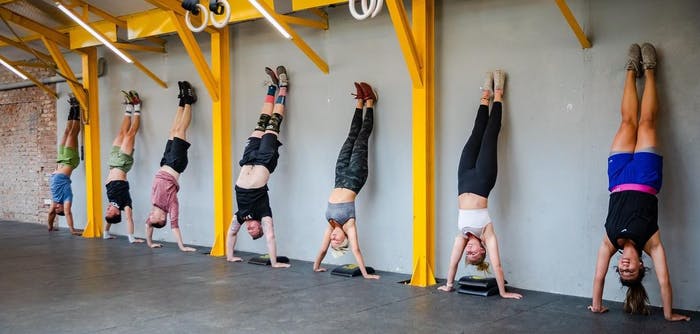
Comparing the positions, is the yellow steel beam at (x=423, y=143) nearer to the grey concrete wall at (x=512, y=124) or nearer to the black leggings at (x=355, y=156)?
the grey concrete wall at (x=512, y=124)

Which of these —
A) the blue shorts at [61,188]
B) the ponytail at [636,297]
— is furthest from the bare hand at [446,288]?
the blue shorts at [61,188]

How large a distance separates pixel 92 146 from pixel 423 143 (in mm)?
6698

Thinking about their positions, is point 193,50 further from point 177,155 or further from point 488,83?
point 488,83

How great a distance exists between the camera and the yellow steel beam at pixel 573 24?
18.5 feet

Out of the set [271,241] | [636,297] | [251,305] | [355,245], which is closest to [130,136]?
[271,241]

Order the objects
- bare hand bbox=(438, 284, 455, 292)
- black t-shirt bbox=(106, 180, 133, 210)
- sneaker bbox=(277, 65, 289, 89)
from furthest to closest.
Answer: black t-shirt bbox=(106, 180, 133, 210), sneaker bbox=(277, 65, 289, 89), bare hand bbox=(438, 284, 455, 292)

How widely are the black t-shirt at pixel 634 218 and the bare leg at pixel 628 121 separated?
0.42m

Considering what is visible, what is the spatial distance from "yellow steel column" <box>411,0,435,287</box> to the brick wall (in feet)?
27.4

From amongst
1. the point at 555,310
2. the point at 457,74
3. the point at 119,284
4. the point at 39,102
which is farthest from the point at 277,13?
the point at 39,102

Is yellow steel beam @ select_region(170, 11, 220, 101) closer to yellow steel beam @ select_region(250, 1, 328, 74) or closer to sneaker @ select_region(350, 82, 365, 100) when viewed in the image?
yellow steel beam @ select_region(250, 1, 328, 74)

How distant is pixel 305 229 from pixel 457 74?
9.47 ft

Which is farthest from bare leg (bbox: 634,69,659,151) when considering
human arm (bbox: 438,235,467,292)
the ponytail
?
human arm (bbox: 438,235,467,292)

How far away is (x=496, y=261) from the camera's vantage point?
5.99 meters

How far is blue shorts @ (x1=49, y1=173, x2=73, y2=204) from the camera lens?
11023 mm
